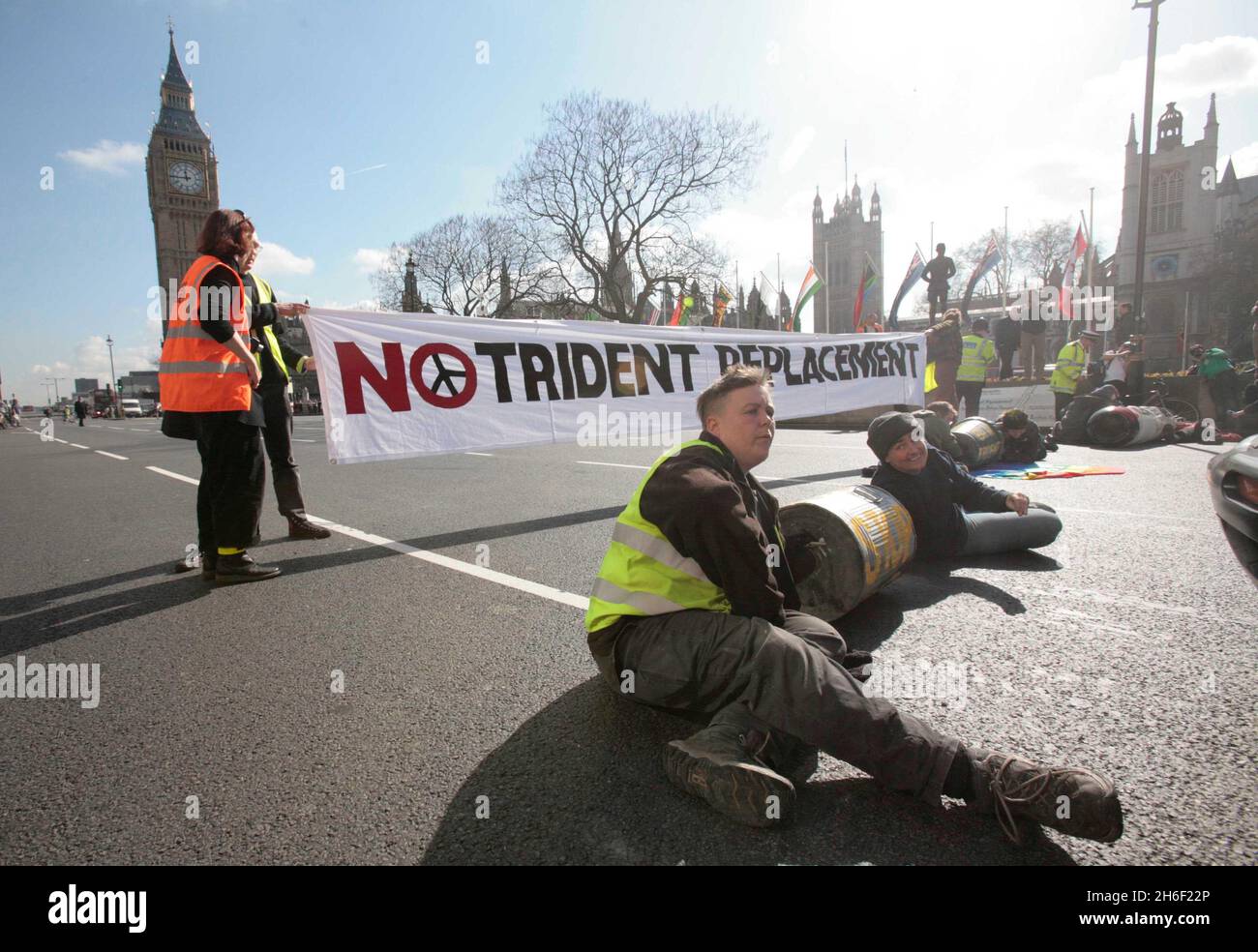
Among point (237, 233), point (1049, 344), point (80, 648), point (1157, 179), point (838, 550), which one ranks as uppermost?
point (1157, 179)

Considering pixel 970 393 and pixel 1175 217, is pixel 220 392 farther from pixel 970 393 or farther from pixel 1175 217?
pixel 1175 217

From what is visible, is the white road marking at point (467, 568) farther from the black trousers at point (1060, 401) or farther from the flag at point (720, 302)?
the flag at point (720, 302)

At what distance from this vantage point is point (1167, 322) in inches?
2805

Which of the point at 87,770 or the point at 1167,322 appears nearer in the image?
the point at 87,770

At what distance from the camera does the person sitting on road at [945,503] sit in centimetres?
414

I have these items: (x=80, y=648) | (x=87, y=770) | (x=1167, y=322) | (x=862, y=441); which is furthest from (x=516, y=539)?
(x=1167, y=322)

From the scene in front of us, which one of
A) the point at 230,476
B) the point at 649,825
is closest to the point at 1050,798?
the point at 649,825

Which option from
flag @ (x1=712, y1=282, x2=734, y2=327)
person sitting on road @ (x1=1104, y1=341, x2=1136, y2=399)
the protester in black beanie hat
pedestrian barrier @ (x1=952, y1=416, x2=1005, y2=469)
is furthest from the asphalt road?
flag @ (x1=712, y1=282, x2=734, y2=327)

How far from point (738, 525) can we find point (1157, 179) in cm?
9812

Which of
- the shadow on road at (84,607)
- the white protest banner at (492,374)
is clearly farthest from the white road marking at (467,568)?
the shadow on road at (84,607)

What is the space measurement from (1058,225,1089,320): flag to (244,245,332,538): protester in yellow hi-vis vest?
21.7m

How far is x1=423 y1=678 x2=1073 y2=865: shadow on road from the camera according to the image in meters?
1.72

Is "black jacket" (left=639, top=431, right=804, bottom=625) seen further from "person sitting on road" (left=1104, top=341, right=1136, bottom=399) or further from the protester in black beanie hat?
"person sitting on road" (left=1104, top=341, right=1136, bottom=399)
